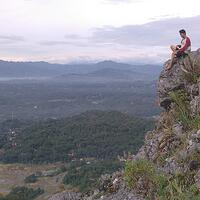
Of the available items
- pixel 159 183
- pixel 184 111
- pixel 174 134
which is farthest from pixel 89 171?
pixel 159 183

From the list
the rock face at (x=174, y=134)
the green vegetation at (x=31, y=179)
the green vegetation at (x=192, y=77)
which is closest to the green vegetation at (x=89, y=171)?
the green vegetation at (x=31, y=179)

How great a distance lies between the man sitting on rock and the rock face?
0.76ft

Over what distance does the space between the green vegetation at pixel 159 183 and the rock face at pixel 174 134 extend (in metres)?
0.21

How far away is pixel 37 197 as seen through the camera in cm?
14438

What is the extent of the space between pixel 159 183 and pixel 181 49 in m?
6.83

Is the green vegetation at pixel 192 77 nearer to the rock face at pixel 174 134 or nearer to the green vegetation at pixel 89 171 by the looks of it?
the rock face at pixel 174 134

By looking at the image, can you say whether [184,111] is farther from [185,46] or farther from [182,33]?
[182,33]

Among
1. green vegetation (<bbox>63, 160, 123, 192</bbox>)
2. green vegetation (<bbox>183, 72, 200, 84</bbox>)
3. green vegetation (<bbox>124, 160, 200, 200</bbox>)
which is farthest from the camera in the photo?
green vegetation (<bbox>63, 160, 123, 192</bbox>)

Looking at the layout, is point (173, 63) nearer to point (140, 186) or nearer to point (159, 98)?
point (159, 98)

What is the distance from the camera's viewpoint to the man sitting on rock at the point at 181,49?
1808cm

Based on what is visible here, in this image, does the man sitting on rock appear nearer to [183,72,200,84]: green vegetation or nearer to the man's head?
the man's head

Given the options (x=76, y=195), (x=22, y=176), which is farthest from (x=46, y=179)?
(x=76, y=195)

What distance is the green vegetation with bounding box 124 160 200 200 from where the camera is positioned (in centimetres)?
1163

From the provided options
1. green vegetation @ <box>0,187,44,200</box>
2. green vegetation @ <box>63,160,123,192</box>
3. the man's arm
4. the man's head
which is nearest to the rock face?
the man's arm
